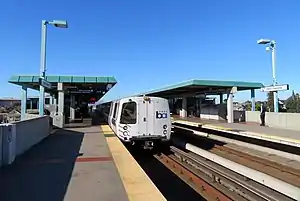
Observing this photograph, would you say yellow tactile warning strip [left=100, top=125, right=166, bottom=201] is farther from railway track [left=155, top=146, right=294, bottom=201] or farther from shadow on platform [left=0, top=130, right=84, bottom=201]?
railway track [left=155, top=146, right=294, bottom=201]

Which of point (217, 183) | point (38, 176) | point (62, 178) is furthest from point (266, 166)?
point (38, 176)

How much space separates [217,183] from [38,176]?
536 cm

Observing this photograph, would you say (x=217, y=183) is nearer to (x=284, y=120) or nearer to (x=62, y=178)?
(x=62, y=178)

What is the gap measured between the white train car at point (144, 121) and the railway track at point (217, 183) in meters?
1.32

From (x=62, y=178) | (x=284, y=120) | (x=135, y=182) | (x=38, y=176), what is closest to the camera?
(x=135, y=182)

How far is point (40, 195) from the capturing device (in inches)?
215

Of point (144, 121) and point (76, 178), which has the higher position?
point (144, 121)

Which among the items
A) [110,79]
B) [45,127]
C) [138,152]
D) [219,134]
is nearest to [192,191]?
[138,152]

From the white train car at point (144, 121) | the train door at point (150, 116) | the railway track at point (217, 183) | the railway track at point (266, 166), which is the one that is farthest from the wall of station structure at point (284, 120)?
the train door at point (150, 116)

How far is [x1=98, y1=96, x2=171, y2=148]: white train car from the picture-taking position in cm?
1262

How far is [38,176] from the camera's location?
22.9 ft

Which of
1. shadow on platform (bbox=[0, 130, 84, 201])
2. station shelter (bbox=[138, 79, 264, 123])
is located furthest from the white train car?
station shelter (bbox=[138, 79, 264, 123])

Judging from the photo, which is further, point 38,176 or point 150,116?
point 150,116

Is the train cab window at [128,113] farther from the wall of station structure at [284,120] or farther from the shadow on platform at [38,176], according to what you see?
the wall of station structure at [284,120]
